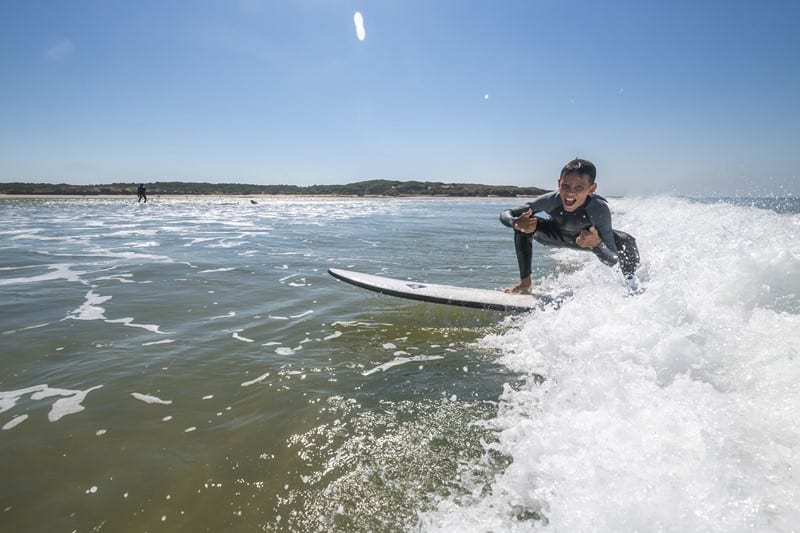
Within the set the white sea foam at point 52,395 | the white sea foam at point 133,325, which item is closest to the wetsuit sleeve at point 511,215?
the white sea foam at point 133,325

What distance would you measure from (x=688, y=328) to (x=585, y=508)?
224 cm

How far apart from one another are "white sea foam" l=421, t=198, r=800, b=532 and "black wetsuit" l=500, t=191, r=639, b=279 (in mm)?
1318

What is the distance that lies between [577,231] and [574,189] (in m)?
0.68

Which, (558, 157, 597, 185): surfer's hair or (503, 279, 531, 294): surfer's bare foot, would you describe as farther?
(503, 279, 531, 294): surfer's bare foot

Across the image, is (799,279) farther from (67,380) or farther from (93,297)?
(93,297)

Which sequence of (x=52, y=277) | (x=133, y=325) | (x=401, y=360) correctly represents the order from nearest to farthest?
(x=401, y=360)
(x=133, y=325)
(x=52, y=277)

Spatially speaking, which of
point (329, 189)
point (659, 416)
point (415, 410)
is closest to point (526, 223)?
point (415, 410)

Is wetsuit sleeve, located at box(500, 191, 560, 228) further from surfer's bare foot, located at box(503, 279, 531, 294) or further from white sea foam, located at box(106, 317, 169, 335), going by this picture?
white sea foam, located at box(106, 317, 169, 335)

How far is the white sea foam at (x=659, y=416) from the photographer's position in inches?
67.2

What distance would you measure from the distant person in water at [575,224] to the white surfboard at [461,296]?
0.47m

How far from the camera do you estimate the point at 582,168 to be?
525 centimetres

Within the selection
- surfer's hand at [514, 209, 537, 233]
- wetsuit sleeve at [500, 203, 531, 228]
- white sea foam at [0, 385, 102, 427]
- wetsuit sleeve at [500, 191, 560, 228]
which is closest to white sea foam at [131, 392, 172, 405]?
white sea foam at [0, 385, 102, 427]

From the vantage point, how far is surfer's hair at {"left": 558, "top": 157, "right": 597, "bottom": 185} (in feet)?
17.2

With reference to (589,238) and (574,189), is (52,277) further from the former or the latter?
(589,238)
